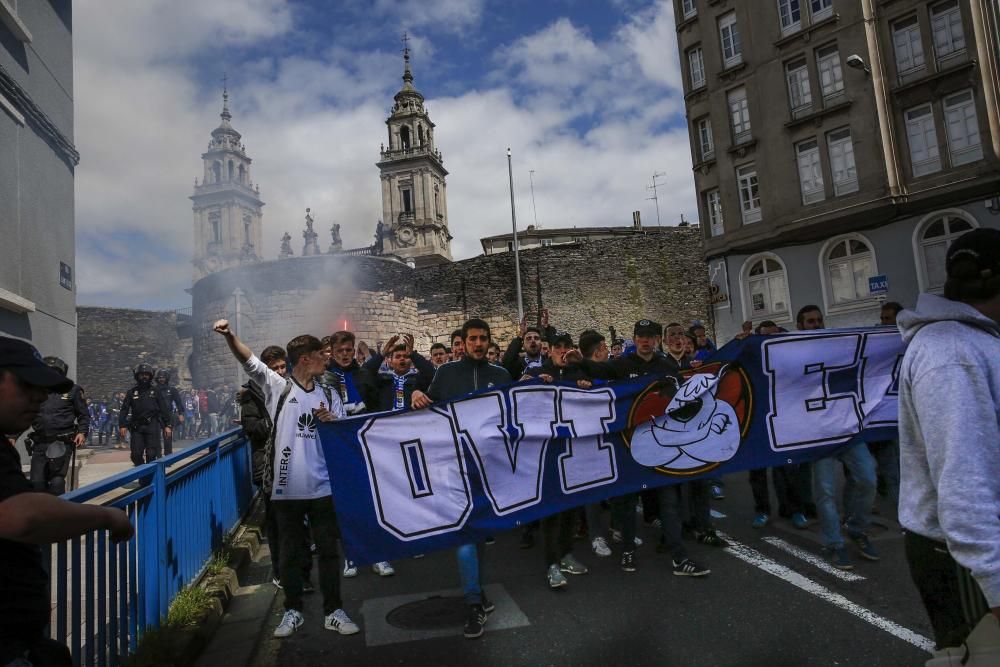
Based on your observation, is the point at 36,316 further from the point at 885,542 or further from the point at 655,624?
the point at 885,542

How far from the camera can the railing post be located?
3.69 m

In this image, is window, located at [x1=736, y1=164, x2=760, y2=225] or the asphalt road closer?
the asphalt road

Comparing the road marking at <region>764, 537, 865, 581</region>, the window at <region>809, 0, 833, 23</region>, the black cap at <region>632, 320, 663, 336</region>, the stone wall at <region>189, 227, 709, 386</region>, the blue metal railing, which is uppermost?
the window at <region>809, 0, 833, 23</region>

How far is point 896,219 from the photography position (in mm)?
19047

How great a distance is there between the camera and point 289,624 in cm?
407

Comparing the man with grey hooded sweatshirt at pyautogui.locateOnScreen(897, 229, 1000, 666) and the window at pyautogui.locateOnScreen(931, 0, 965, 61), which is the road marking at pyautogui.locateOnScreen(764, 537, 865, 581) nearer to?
the man with grey hooded sweatshirt at pyautogui.locateOnScreen(897, 229, 1000, 666)

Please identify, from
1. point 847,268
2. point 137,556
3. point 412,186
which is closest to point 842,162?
point 847,268

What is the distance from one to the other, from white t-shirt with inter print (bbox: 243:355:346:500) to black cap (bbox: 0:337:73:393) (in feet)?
7.50

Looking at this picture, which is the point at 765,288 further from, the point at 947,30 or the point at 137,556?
the point at 137,556

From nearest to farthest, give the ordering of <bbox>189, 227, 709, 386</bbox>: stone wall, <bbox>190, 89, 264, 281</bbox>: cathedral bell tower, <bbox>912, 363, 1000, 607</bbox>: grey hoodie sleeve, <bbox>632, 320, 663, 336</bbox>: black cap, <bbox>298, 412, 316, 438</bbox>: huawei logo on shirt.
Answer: <bbox>912, 363, 1000, 607</bbox>: grey hoodie sleeve → <bbox>298, 412, 316, 438</bbox>: huawei logo on shirt → <bbox>632, 320, 663, 336</bbox>: black cap → <bbox>189, 227, 709, 386</bbox>: stone wall → <bbox>190, 89, 264, 281</bbox>: cathedral bell tower

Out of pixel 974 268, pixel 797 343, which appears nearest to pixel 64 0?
pixel 797 343

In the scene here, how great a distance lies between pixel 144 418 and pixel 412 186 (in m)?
64.6

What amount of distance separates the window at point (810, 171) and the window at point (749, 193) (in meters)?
1.64

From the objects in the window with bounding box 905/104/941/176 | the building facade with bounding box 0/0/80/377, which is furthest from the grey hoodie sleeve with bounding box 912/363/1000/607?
the window with bounding box 905/104/941/176
